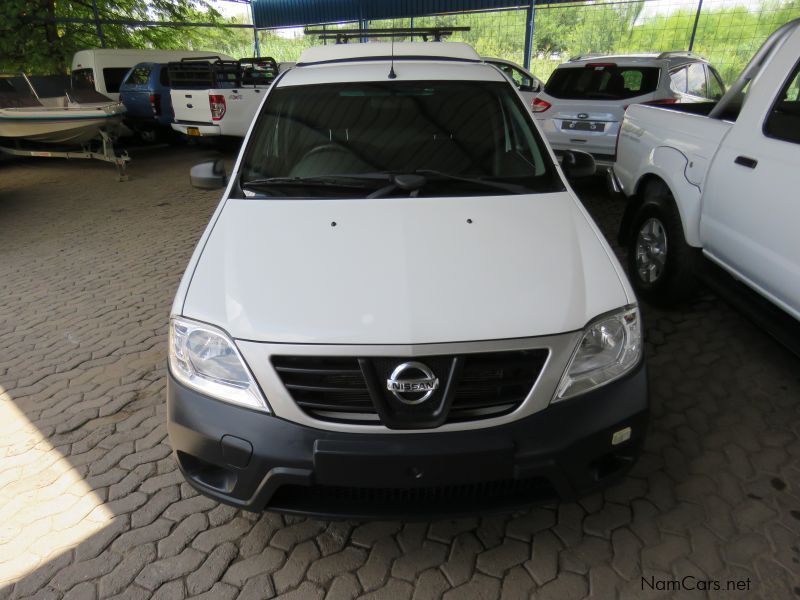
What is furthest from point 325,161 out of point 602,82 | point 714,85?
point 714,85

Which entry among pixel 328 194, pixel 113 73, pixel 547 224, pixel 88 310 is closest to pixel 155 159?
pixel 113 73

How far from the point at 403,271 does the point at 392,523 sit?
110cm

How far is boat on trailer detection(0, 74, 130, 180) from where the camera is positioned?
29.5 feet

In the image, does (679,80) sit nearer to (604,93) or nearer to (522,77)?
(604,93)

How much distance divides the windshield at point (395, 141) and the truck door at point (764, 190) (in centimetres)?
107

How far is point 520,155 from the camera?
2898 millimetres

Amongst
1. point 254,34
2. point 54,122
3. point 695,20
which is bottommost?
point 54,122

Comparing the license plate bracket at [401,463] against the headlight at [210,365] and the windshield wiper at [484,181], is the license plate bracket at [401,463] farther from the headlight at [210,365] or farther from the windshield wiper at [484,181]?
the windshield wiper at [484,181]

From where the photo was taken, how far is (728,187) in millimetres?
3037

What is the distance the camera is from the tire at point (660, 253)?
3.64 meters

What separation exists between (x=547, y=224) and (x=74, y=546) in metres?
2.40

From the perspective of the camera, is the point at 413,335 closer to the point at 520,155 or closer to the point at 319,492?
the point at 319,492

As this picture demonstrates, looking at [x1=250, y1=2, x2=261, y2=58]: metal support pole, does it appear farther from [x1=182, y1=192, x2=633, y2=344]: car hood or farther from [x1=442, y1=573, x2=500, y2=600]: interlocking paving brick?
[x1=442, y1=573, x2=500, y2=600]: interlocking paving brick

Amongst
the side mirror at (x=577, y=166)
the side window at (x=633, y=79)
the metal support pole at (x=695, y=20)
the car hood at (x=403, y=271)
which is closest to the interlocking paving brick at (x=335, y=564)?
the car hood at (x=403, y=271)
